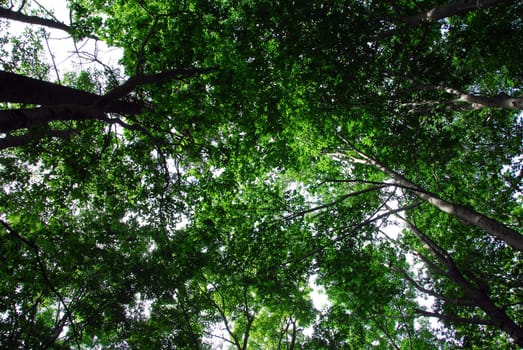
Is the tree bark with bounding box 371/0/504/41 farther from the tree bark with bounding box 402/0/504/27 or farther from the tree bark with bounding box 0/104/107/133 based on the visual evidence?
the tree bark with bounding box 0/104/107/133

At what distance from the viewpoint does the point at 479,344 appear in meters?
8.40

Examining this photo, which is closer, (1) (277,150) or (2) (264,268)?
(2) (264,268)

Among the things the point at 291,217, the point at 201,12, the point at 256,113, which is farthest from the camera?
the point at 291,217

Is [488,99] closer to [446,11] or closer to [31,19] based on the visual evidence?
[446,11]

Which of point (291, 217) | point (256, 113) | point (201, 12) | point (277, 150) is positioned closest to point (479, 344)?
point (291, 217)

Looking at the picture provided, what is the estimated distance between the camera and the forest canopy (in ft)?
21.9

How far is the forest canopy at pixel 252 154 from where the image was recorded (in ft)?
21.9

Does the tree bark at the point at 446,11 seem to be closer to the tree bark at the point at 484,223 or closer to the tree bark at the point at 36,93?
the tree bark at the point at 484,223

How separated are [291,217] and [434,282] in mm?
6889

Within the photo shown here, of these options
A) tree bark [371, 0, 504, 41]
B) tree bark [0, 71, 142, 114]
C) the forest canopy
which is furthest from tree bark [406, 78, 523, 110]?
tree bark [0, 71, 142, 114]

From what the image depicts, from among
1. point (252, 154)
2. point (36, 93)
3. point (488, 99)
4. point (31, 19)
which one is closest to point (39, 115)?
point (36, 93)

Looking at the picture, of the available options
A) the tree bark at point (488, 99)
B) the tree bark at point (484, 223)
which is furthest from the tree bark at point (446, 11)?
the tree bark at point (484, 223)

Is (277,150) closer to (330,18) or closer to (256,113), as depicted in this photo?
(256,113)

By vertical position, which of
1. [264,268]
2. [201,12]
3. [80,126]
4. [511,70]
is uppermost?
[511,70]
